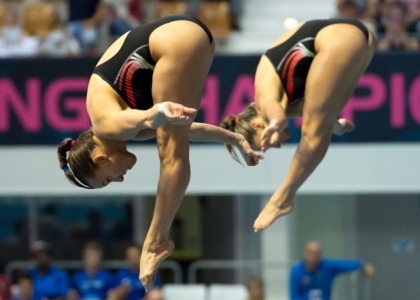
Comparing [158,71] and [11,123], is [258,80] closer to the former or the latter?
[158,71]

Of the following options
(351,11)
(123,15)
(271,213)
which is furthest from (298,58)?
(123,15)

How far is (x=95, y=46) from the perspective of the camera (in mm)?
11359

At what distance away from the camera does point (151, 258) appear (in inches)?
252

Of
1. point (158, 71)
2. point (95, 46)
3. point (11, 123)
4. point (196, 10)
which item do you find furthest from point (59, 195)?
point (158, 71)

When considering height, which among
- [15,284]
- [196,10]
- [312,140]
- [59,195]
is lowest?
[15,284]

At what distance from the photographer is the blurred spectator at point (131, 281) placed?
10281 mm

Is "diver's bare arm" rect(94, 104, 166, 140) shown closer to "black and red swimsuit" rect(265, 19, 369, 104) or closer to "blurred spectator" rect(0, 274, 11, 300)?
"black and red swimsuit" rect(265, 19, 369, 104)

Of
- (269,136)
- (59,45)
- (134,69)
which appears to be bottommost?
(269,136)

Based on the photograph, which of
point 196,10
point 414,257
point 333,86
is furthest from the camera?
point 196,10

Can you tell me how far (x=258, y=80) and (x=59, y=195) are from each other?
202 inches

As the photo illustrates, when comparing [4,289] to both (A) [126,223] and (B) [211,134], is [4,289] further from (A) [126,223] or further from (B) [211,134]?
(B) [211,134]

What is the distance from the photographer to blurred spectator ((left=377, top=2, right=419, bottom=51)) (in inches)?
428

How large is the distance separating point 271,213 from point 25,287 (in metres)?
4.39

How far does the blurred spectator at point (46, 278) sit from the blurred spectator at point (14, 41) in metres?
2.25
